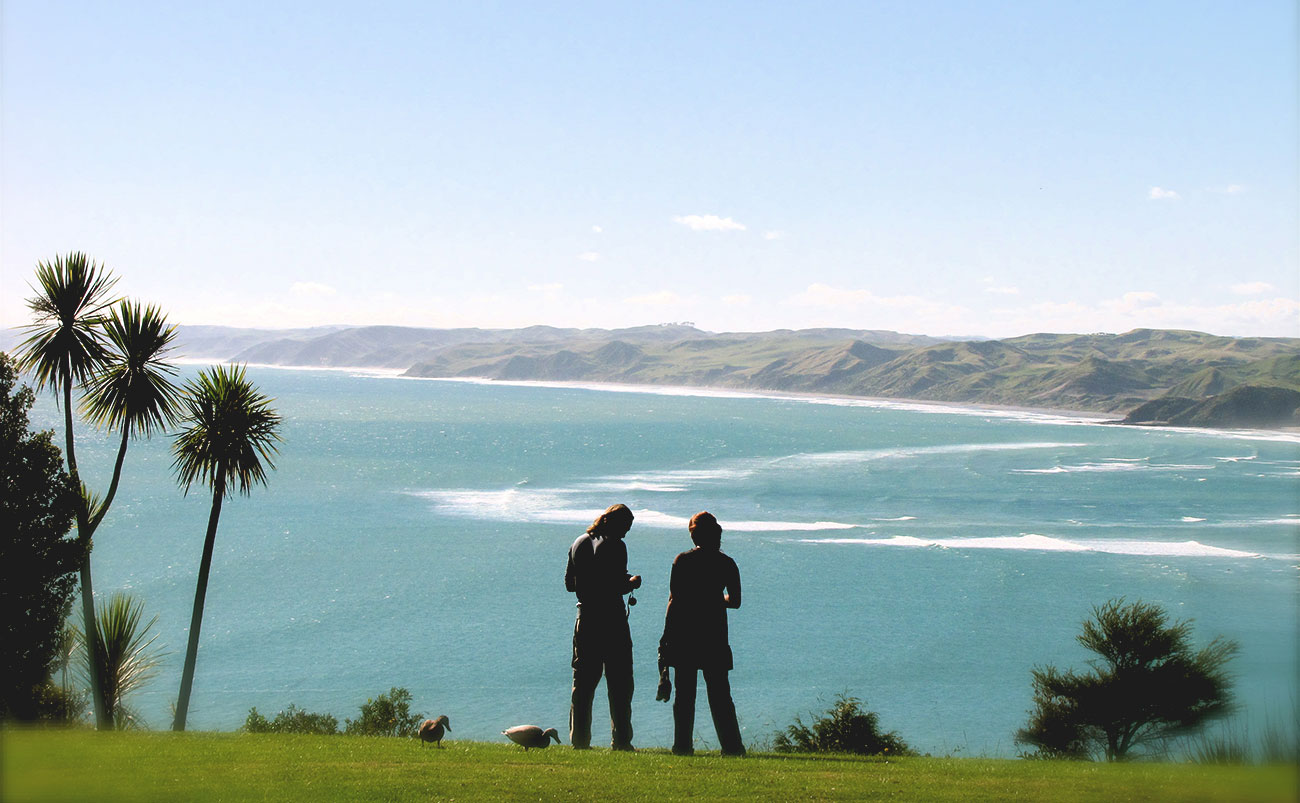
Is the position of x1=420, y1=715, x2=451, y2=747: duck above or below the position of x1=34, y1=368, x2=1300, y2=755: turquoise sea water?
above

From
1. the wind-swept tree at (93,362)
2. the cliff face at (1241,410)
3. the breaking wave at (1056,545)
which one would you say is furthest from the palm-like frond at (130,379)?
the cliff face at (1241,410)

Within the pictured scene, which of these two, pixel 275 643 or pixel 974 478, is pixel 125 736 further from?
pixel 974 478

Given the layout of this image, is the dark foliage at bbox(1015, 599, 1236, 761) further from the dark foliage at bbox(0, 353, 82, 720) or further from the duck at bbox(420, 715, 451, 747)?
the dark foliage at bbox(0, 353, 82, 720)

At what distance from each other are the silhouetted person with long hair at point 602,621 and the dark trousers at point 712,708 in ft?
1.92

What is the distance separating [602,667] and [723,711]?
131 centimetres

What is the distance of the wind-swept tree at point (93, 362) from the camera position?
16234 mm

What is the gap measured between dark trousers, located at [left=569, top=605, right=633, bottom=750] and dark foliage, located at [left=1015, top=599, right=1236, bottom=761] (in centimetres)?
1466

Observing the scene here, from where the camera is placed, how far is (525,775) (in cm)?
817

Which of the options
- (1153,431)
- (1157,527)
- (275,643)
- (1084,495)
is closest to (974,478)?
(1084,495)

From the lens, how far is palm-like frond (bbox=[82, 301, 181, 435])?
16703 mm

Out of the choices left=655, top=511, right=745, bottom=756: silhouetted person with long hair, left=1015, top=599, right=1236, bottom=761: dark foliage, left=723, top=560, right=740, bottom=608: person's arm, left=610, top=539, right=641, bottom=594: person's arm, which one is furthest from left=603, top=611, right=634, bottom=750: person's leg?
left=1015, top=599, right=1236, bottom=761: dark foliage

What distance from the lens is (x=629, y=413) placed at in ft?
592

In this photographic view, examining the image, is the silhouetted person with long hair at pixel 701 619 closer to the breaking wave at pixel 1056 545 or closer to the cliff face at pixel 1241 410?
the breaking wave at pixel 1056 545

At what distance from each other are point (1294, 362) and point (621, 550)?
201 metres
